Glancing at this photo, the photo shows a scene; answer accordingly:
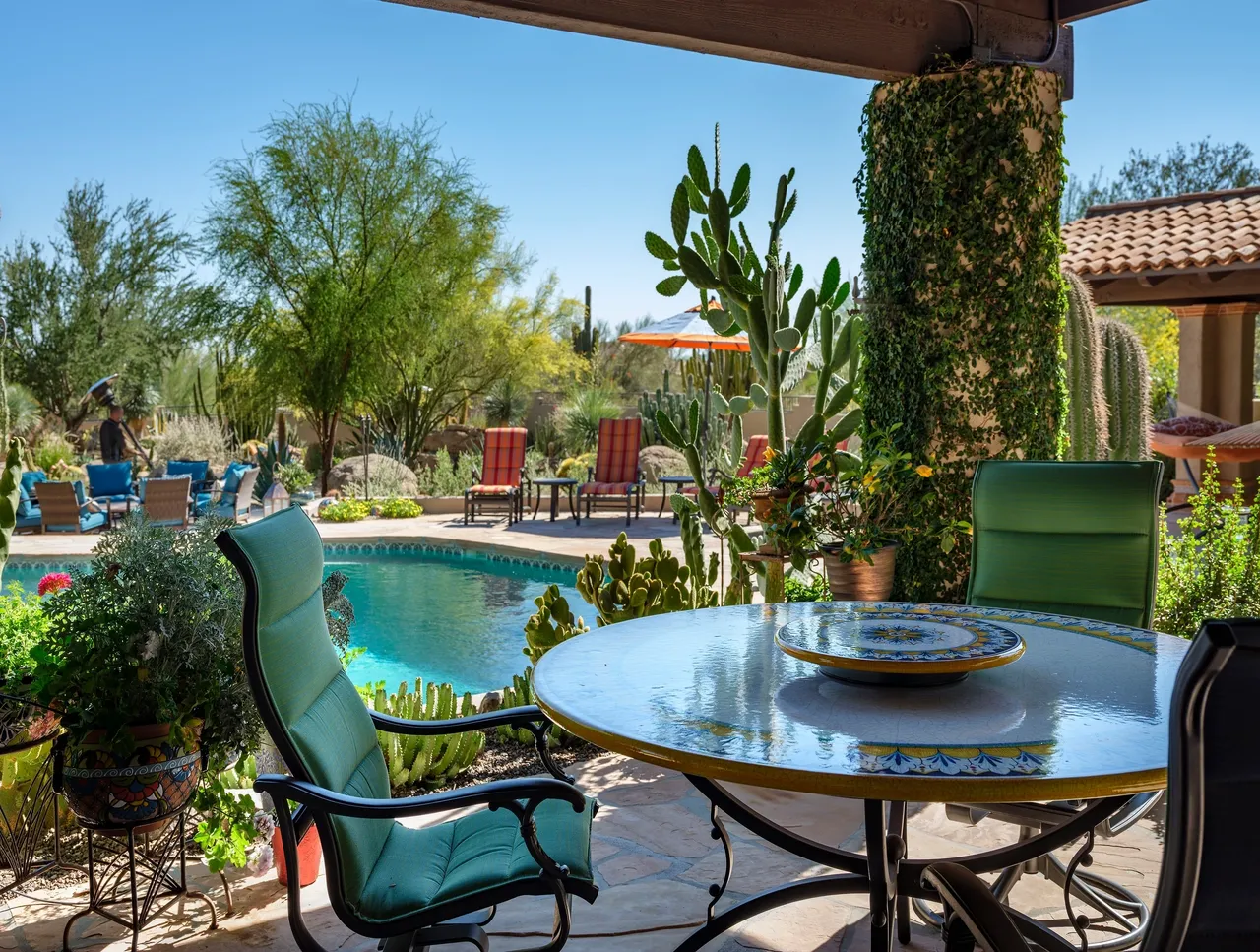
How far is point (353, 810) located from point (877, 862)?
101 cm

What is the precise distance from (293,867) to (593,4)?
296 cm

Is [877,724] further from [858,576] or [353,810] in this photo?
[858,576]

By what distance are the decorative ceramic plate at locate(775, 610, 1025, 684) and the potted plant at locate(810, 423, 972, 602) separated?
2.10m

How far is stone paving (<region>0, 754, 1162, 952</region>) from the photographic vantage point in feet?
7.56

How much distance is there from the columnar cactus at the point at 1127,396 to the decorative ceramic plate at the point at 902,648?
14.7ft

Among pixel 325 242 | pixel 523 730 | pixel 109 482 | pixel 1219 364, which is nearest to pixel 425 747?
pixel 523 730

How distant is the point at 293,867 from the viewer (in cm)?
157

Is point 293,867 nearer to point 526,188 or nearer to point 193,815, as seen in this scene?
point 193,815

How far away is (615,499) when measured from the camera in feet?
42.5

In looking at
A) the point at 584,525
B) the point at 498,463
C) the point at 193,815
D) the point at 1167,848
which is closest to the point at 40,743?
the point at 193,815

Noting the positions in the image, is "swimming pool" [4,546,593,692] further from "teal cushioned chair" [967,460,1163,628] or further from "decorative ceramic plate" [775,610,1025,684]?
"decorative ceramic plate" [775,610,1025,684]

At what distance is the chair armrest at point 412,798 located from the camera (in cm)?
153

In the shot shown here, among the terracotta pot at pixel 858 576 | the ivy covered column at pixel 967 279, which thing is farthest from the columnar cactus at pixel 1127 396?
the terracotta pot at pixel 858 576

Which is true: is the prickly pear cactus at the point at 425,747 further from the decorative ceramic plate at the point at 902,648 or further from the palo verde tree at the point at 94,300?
the palo verde tree at the point at 94,300
